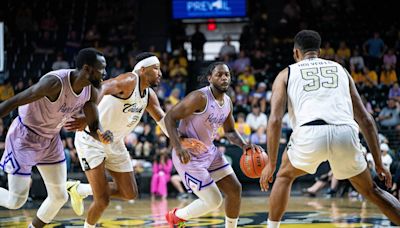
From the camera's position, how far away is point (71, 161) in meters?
13.8

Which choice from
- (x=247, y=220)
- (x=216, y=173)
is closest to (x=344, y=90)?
(x=216, y=173)

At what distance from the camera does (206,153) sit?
264 inches

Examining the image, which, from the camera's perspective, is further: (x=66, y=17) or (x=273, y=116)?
(x=66, y=17)

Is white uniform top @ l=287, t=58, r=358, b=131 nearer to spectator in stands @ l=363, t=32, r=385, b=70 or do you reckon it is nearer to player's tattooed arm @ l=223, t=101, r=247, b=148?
player's tattooed arm @ l=223, t=101, r=247, b=148

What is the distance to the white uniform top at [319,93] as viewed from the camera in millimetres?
5289

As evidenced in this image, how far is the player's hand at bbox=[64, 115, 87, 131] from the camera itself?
6.34 metres

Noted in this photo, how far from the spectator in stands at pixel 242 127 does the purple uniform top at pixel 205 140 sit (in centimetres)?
705

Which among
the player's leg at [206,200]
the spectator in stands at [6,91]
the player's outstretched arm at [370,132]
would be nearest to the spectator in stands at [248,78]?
the spectator in stands at [6,91]

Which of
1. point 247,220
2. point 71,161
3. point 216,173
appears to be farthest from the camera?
point 71,161

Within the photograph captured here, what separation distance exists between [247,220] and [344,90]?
3.86m

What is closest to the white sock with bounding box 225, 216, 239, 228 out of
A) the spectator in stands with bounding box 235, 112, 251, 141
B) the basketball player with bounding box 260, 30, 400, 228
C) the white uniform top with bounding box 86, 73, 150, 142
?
the basketball player with bounding box 260, 30, 400, 228

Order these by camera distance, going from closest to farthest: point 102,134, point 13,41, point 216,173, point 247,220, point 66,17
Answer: point 102,134
point 216,173
point 247,220
point 13,41
point 66,17

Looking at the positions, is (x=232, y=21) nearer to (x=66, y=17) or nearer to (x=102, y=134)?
(x=66, y=17)

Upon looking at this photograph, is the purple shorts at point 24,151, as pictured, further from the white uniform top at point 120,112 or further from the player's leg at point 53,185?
the white uniform top at point 120,112
